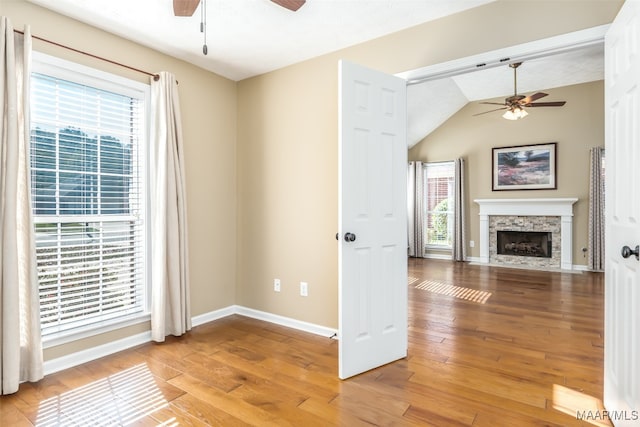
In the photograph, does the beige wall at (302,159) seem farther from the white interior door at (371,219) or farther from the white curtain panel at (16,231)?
the white curtain panel at (16,231)

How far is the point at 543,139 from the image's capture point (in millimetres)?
6648

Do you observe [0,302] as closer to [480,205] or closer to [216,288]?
[216,288]

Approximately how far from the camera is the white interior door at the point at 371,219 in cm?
234

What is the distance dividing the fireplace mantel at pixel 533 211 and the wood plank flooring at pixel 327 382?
3380 mm

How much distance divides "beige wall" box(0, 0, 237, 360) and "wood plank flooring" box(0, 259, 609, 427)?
40 cm

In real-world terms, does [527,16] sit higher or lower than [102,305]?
higher

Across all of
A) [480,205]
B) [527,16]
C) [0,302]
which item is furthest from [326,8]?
[480,205]

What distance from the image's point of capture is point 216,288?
365cm

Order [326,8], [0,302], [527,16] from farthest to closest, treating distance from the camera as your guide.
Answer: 1. [326,8]
2. [527,16]
3. [0,302]

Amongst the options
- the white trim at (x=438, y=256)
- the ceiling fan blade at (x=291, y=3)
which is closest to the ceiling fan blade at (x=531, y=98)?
the white trim at (x=438, y=256)

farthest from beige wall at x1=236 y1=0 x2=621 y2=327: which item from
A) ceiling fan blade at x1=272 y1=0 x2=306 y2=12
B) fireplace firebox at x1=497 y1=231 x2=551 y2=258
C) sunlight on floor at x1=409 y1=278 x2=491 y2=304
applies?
fireplace firebox at x1=497 y1=231 x2=551 y2=258

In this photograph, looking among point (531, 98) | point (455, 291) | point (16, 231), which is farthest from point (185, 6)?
point (531, 98)

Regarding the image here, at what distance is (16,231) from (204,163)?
1.63 meters

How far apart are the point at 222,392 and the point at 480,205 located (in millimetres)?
6639
